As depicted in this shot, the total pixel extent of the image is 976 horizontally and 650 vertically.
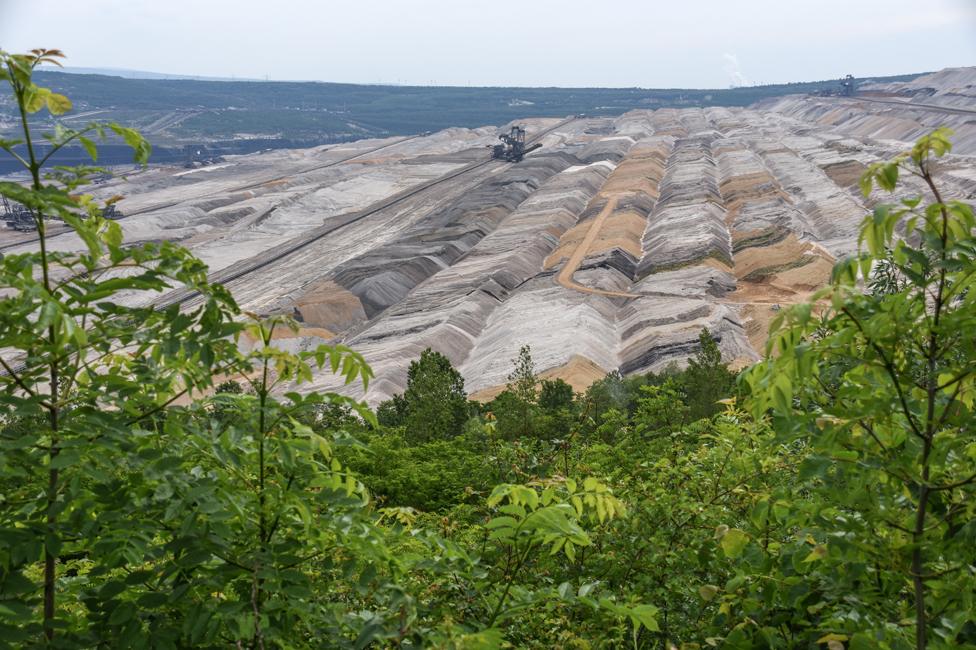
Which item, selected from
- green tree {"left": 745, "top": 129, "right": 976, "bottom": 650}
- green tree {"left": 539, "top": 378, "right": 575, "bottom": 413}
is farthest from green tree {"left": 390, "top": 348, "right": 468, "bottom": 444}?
green tree {"left": 745, "top": 129, "right": 976, "bottom": 650}

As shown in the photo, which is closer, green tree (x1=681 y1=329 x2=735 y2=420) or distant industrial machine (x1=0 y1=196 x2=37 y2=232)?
green tree (x1=681 y1=329 x2=735 y2=420)

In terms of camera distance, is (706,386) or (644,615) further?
(706,386)

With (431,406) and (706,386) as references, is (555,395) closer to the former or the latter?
(431,406)

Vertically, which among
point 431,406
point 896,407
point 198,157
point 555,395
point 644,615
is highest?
point 896,407

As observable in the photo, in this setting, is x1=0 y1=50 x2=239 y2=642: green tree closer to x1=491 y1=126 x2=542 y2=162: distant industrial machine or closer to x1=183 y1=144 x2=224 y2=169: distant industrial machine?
x1=491 y1=126 x2=542 y2=162: distant industrial machine

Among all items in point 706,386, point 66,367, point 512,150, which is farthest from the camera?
point 512,150

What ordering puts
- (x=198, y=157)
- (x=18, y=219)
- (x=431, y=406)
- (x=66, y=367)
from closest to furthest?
1. (x=66, y=367)
2. (x=431, y=406)
3. (x=18, y=219)
4. (x=198, y=157)

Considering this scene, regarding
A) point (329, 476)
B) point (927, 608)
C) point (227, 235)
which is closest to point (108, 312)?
point (329, 476)

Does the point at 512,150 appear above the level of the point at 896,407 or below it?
below

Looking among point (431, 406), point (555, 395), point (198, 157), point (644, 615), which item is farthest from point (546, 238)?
point (198, 157)
